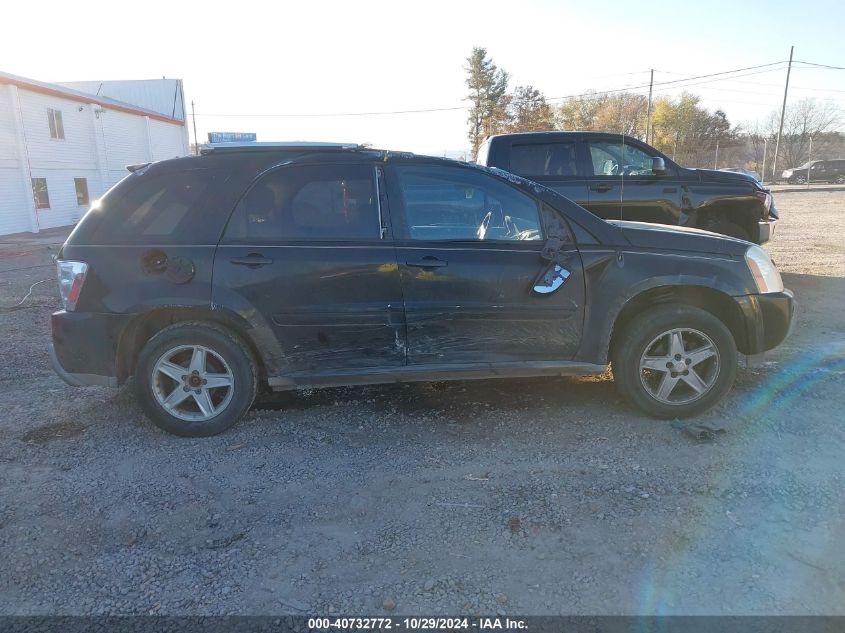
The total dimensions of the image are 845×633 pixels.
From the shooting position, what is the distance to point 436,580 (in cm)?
256

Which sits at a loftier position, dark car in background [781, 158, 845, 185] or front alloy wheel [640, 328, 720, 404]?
dark car in background [781, 158, 845, 185]

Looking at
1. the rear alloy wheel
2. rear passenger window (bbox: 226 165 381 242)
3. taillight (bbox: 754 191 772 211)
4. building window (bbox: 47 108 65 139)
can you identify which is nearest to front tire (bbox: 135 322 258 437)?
the rear alloy wheel

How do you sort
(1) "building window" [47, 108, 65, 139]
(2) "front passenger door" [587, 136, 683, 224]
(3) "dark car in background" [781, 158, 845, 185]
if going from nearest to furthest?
(2) "front passenger door" [587, 136, 683, 224] < (1) "building window" [47, 108, 65, 139] < (3) "dark car in background" [781, 158, 845, 185]

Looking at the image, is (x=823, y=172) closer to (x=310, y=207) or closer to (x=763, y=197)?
(x=763, y=197)

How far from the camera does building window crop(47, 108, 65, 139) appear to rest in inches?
961

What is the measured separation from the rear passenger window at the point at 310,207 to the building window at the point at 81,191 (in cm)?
2759

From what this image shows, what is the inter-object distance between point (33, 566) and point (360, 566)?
4.98 ft

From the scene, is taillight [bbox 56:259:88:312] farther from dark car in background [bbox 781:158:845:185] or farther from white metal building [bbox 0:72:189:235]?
dark car in background [bbox 781:158:845:185]

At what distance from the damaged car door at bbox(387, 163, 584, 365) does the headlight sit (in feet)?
4.05

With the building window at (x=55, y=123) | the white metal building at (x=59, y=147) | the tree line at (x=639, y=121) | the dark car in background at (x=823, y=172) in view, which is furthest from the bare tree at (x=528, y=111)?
the building window at (x=55, y=123)

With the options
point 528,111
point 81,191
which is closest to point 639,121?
point 528,111

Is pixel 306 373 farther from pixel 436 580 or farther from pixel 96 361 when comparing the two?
pixel 436 580

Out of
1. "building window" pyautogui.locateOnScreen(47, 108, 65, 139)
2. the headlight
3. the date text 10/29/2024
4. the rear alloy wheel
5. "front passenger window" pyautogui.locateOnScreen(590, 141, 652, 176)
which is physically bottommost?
the date text 10/29/2024

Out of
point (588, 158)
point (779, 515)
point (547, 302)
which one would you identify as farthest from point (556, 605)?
point (588, 158)
